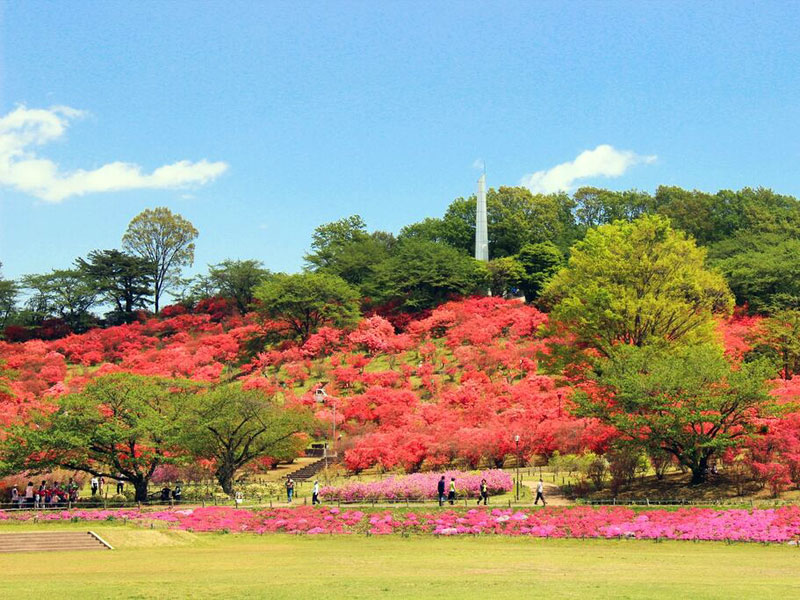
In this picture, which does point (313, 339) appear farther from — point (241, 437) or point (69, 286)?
point (69, 286)

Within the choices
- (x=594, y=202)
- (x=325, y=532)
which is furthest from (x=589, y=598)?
(x=594, y=202)

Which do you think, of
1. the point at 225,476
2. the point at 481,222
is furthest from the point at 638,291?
the point at 481,222

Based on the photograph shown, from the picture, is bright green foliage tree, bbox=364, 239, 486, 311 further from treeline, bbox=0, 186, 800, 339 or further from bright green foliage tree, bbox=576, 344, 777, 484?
bright green foliage tree, bbox=576, 344, 777, 484

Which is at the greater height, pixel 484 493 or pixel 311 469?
pixel 484 493

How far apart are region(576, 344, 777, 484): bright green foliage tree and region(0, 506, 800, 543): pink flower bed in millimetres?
4636

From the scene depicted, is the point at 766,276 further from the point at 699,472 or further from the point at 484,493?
the point at 484,493

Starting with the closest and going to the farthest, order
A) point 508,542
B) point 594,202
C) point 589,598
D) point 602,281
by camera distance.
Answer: point 589,598
point 508,542
point 602,281
point 594,202

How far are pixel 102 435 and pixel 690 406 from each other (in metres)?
26.6

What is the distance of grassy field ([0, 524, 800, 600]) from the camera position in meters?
20.6

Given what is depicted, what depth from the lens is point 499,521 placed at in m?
32.9

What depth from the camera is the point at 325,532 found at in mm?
33562

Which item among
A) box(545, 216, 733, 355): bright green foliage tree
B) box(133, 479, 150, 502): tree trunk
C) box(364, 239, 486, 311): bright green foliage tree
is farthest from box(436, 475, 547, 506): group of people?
box(364, 239, 486, 311): bright green foliage tree

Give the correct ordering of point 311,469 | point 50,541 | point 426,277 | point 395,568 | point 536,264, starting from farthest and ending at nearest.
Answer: point 536,264 → point 426,277 → point 311,469 → point 50,541 → point 395,568

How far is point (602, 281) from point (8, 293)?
80044mm
